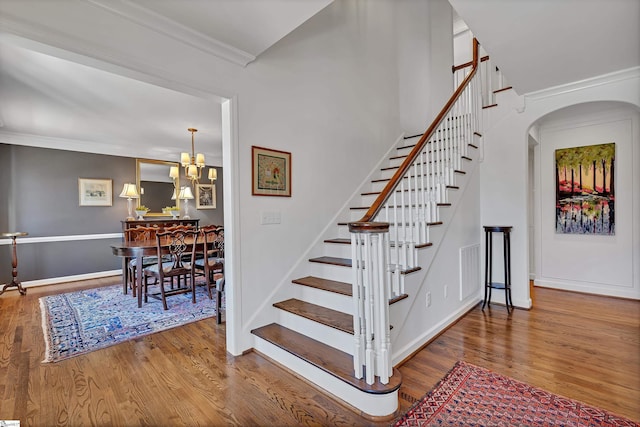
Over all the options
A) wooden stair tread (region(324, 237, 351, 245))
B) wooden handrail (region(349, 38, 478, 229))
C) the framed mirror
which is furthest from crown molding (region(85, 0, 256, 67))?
the framed mirror

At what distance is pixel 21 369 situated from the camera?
87.4 inches

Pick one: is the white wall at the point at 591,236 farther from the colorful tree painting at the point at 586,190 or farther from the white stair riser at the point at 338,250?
the white stair riser at the point at 338,250

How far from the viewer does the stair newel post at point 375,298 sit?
5.61ft

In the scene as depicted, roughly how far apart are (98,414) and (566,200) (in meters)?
Result: 5.75

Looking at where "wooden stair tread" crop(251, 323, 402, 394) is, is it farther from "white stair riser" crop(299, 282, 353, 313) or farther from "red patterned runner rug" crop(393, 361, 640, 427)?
"white stair riser" crop(299, 282, 353, 313)

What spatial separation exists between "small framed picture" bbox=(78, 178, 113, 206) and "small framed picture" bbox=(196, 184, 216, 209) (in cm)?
169

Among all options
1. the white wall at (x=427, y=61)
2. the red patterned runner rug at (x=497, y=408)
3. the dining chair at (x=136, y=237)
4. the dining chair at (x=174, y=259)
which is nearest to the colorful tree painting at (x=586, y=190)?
the white wall at (x=427, y=61)

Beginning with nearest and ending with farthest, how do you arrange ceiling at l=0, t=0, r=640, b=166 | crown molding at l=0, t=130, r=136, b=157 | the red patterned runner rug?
the red patterned runner rug < ceiling at l=0, t=0, r=640, b=166 < crown molding at l=0, t=130, r=136, b=157

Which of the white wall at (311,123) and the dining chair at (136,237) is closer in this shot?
the white wall at (311,123)

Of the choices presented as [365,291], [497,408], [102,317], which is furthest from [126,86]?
[497,408]

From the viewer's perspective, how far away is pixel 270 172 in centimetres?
263

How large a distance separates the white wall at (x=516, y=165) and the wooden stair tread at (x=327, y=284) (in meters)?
2.41

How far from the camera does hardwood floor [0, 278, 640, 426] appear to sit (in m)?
1.73

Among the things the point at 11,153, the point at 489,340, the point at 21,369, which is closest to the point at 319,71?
the point at 489,340
